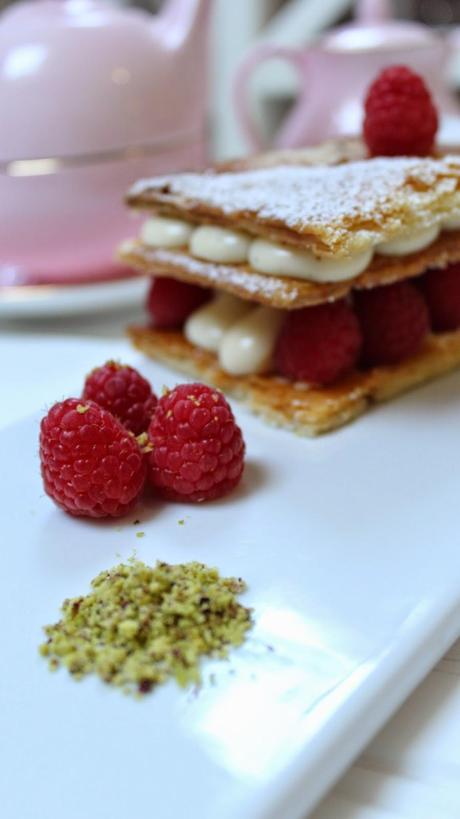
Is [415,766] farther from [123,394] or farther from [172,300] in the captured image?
[172,300]

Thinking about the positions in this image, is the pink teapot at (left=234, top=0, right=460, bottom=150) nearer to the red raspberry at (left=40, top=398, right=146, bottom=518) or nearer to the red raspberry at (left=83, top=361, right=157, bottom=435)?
the red raspberry at (left=83, top=361, right=157, bottom=435)

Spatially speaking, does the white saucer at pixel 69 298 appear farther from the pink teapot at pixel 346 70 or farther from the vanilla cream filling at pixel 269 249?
the pink teapot at pixel 346 70

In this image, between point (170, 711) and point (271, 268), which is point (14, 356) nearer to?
point (271, 268)

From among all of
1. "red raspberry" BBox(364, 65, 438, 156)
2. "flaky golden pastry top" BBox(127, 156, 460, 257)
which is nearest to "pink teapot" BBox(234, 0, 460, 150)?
"red raspberry" BBox(364, 65, 438, 156)

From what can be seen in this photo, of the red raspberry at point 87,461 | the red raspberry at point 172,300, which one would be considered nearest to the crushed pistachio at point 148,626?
the red raspberry at point 87,461

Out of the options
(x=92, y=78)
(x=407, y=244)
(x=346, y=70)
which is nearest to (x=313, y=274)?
(x=407, y=244)

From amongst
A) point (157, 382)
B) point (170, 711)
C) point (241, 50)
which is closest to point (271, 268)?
point (157, 382)
